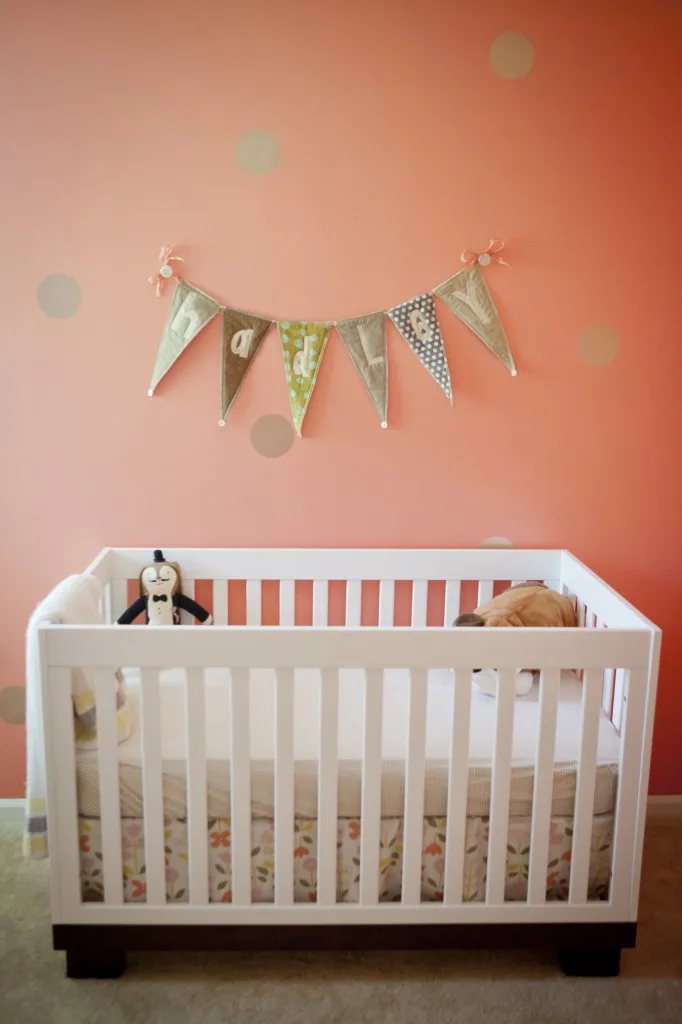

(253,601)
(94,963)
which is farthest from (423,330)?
(94,963)

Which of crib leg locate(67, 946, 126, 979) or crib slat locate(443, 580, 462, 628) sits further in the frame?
crib slat locate(443, 580, 462, 628)

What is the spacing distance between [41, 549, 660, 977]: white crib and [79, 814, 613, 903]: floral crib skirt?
0.03 meters

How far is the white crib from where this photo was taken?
1.49m

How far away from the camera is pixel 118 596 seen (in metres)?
2.13

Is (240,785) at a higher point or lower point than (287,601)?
lower

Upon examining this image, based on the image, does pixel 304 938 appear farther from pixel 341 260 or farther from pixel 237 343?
pixel 341 260

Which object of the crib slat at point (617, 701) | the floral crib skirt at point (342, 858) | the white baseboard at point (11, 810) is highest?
the crib slat at point (617, 701)

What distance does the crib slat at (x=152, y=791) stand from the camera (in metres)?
1.50

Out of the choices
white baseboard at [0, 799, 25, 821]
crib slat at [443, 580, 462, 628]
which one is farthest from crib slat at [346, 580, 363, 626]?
white baseboard at [0, 799, 25, 821]

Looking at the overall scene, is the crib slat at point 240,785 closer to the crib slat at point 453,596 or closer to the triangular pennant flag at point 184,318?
the crib slat at point 453,596

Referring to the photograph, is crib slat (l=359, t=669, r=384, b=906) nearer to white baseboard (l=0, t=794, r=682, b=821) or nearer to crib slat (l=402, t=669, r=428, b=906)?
crib slat (l=402, t=669, r=428, b=906)

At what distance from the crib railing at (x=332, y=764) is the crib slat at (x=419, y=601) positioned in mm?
658

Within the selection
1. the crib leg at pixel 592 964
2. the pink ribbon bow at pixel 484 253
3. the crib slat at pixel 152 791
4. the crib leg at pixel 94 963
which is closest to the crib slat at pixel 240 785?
the crib slat at pixel 152 791

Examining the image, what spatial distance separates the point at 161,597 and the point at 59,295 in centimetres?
81
